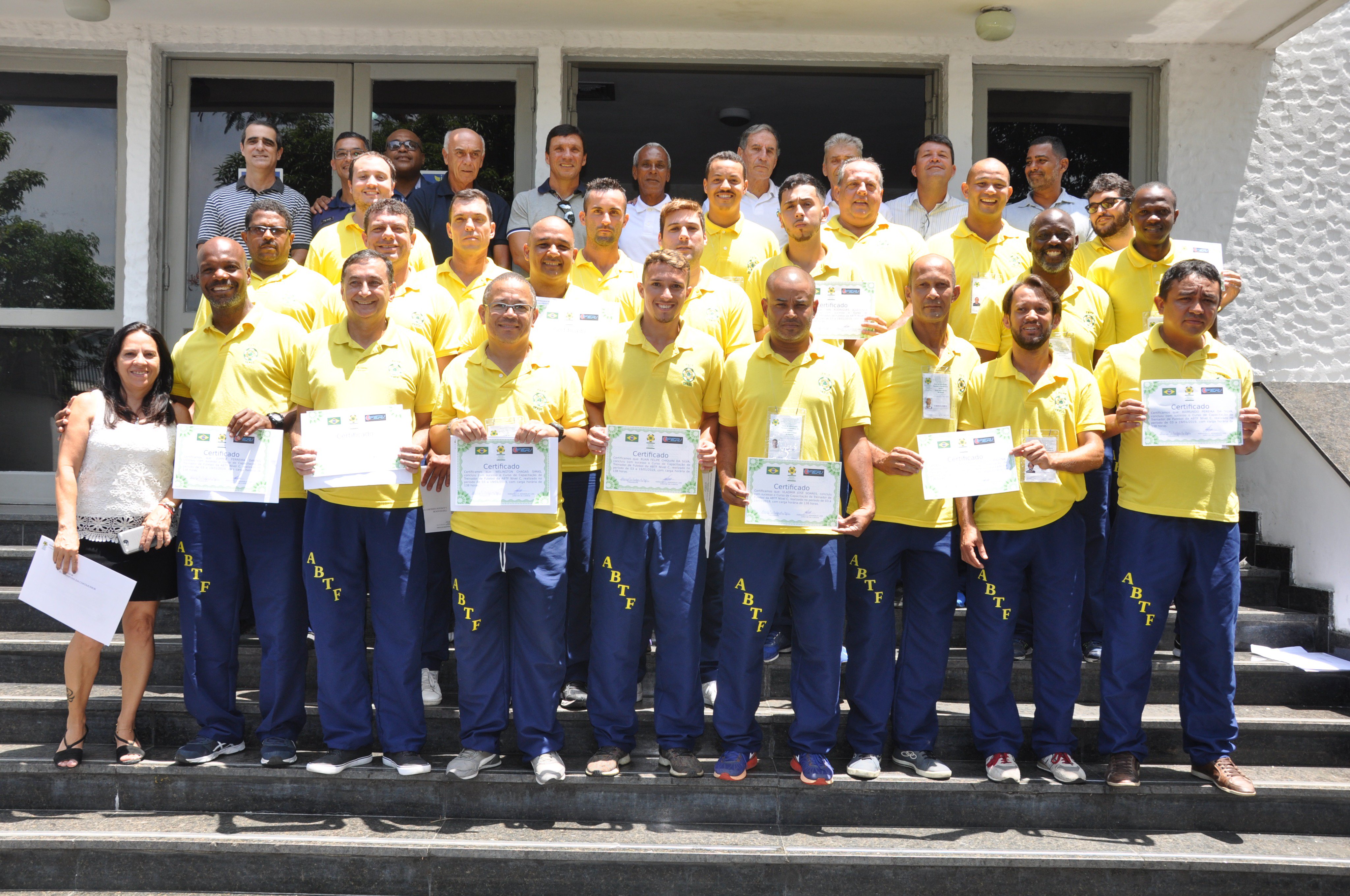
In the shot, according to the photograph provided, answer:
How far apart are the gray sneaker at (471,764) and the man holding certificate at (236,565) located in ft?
2.43

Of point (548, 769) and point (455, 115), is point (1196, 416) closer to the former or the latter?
point (548, 769)

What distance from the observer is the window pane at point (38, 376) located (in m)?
7.16

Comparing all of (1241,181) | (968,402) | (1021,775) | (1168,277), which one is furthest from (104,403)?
(1241,181)

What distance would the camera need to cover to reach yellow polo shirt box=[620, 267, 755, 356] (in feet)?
15.5

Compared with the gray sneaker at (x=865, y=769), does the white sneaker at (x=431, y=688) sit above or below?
above

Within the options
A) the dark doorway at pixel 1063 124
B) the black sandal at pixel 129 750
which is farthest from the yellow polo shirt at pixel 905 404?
the dark doorway at pixel 1063 124

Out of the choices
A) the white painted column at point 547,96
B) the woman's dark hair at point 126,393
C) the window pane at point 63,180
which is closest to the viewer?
the woman's dark hair at point 126,393

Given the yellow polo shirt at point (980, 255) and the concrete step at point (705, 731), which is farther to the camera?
the yellow polo shirt at point (980, 255)

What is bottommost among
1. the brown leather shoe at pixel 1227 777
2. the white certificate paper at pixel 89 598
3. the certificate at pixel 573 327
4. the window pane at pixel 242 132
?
the brown leather shoe at pixel 1227 777

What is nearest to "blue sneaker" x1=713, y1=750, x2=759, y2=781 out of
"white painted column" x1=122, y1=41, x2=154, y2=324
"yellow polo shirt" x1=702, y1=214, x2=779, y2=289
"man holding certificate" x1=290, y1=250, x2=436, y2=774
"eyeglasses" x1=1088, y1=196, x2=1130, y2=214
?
"man holding certificate" x1=290, y1=250, x2=436, y2=774

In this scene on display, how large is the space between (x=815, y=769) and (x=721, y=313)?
82.9 inches

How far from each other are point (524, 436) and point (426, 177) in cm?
309

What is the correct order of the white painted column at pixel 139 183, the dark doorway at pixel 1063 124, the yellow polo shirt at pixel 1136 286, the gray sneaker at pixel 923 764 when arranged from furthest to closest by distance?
the dark doorway at pixel 1063 124 < the white painted column at pixel 139 183 < the yellow polo shirt at pixel 1136 286 < the gray sneaker at pixel 923 764

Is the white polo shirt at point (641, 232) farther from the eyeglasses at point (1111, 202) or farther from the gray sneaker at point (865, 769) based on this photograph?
the gray sneaker at point (865, 769)
